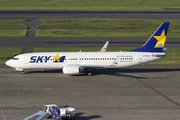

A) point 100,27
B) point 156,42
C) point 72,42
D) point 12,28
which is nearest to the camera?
point 156,42

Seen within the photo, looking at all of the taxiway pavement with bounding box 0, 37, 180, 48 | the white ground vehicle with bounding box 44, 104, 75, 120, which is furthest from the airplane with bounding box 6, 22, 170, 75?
the taxiway pavement with bounding box 0, 37, 180, 48

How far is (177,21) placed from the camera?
286 ft

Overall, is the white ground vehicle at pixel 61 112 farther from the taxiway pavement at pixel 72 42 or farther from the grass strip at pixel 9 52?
the taxiway pavement at pixel 72 42

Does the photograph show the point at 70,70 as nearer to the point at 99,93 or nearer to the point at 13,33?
the point at 99,93

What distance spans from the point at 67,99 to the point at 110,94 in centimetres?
544

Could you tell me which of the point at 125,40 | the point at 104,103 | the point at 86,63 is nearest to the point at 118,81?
the point at 86,63

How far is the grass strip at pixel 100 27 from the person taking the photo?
7325 cm

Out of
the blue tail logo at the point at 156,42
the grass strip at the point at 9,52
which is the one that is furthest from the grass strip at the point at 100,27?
the blue tail logo at the point at 156,42

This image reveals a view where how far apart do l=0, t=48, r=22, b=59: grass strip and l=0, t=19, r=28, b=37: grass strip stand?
1366 centimetres

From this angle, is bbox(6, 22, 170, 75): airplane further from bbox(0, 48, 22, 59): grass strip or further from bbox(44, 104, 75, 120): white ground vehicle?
bbox(44, 104, 75, 120): white ground vehicle

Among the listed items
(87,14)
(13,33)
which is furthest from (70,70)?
(87,14)

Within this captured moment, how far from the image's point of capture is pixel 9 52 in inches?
2191

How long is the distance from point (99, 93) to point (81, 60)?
965 centimetres
